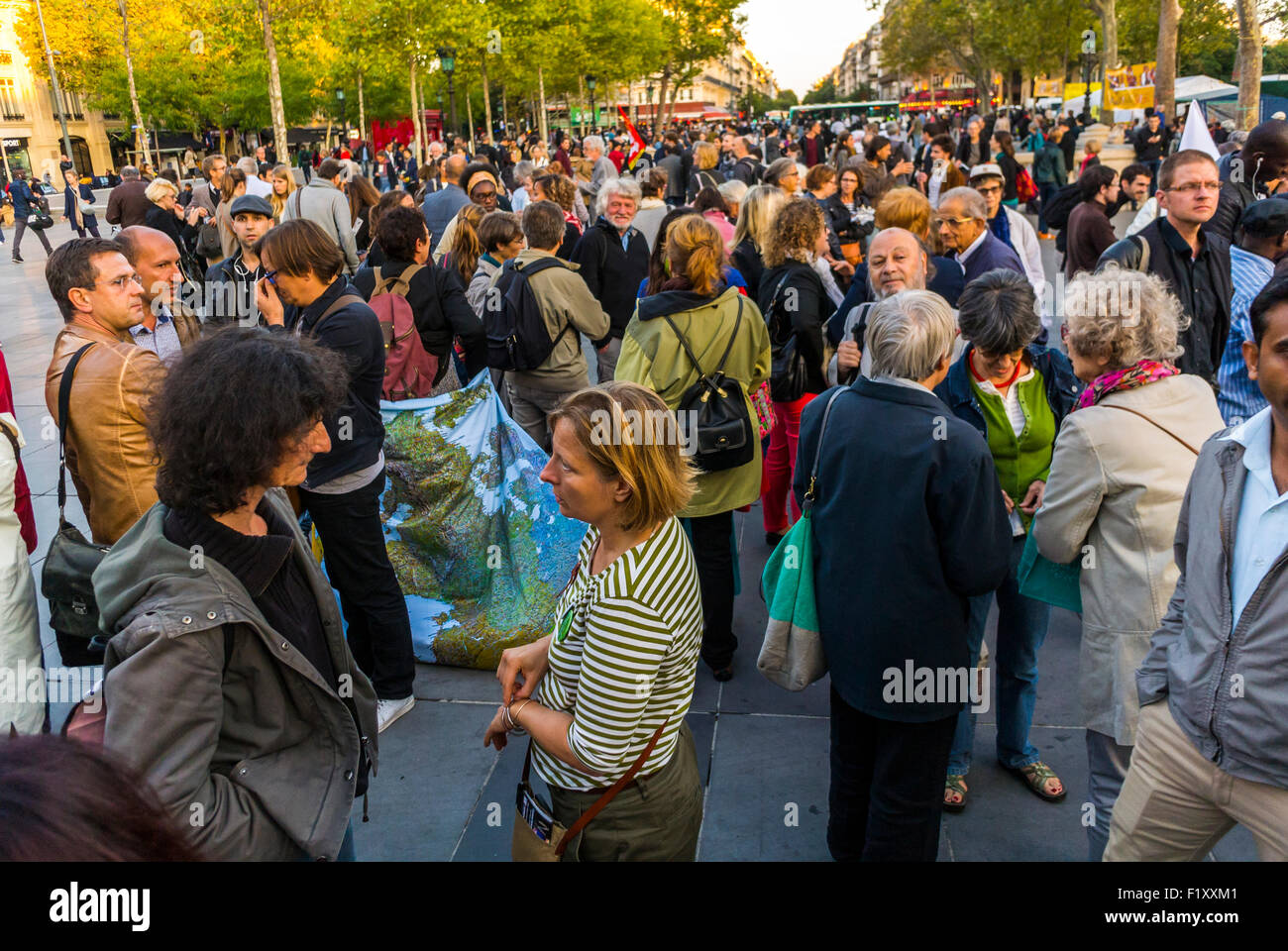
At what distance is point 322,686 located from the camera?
2.18 meters

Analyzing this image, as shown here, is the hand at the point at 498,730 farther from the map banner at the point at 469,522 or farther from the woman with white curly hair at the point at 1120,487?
the map banner at the point at 469,522

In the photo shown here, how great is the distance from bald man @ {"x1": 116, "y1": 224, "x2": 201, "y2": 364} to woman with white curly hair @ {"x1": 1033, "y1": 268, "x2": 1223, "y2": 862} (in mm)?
3644

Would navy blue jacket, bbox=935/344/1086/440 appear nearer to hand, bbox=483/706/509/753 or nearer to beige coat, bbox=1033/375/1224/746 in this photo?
beige coat, bbox=1033/375/1224/746

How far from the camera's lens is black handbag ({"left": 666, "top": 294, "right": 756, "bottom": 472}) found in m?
4.16

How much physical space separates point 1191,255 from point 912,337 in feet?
9.59

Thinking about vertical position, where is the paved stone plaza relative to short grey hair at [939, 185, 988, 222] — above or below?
below

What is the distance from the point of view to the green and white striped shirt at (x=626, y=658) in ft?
6.88

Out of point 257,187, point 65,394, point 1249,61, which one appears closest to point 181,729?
point 65,394

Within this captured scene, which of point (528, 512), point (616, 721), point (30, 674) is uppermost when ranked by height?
point (616, 721)

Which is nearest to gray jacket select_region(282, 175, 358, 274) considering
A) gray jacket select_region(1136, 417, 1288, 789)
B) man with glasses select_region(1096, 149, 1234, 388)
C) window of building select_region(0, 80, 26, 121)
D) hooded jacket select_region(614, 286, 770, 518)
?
hooded jacket select_region(614, 286, 770, 518)

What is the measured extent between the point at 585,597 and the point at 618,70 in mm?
59665

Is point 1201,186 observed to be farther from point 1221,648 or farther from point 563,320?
point 1221,648
